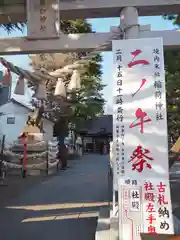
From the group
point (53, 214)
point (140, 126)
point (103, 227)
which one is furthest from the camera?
point (53, 214)

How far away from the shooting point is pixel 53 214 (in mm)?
7352

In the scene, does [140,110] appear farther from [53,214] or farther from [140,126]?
[53,214]

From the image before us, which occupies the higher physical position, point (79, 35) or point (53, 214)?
point (79, 35)

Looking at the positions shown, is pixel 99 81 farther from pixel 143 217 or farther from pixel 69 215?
pixel 143 217

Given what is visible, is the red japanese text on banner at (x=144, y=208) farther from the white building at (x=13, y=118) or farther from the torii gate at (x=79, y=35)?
the white building at (x=13, y=118)

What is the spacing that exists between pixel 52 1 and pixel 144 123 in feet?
8.34

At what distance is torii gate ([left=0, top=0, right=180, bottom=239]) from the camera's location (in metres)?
5.02

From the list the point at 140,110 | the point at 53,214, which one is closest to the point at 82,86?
the point at 53,214

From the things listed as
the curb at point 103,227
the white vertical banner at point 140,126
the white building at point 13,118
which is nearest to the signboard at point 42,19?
the white vertical banner at point 140,126

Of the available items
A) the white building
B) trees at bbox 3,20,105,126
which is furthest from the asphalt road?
the white building

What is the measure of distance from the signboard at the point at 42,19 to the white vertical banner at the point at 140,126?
4.29 ft

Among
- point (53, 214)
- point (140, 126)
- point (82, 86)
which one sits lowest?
point (53, 214)

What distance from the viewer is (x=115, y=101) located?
4195mm

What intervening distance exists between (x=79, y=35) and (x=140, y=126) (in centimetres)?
195
